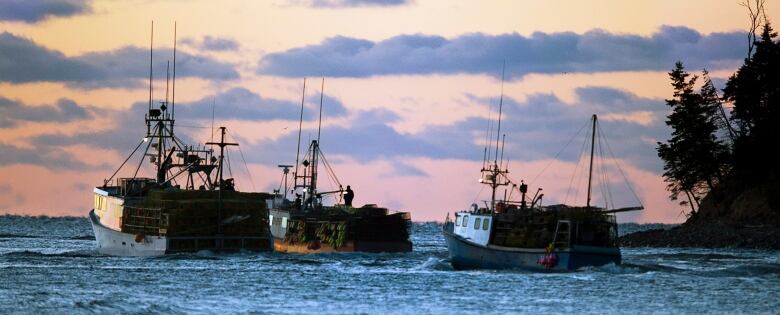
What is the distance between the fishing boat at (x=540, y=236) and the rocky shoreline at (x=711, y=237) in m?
46.4

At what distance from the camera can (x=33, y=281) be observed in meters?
71.9

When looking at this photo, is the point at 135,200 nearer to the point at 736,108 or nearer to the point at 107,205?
the point at 107,205

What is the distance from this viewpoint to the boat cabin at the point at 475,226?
76.4 meters

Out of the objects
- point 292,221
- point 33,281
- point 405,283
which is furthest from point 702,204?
point 33,281

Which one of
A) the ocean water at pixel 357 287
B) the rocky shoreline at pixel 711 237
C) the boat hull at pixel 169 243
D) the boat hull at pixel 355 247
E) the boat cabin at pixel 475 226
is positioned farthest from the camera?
the rocky shoreline at pixel 711 237

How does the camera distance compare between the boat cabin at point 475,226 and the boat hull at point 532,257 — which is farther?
the boat cabin at point 475,226

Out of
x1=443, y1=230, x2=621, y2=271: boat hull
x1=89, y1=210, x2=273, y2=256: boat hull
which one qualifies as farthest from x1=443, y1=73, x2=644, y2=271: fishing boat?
x1=89, y1=210, x2=273, y2=256: boat hull

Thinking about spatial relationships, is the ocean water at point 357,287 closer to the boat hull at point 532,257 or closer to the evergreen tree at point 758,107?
the boat hull at point 532,257

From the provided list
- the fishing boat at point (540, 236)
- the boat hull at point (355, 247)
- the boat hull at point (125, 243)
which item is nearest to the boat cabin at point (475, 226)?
the fishing boat at point (540, 236)

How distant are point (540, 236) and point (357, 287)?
9.39 m

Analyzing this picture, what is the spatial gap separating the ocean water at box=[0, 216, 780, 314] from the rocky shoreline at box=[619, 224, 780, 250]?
2703cm

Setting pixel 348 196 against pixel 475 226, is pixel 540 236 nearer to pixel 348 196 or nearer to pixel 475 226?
pixel 475 226

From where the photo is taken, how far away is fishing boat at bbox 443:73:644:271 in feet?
238

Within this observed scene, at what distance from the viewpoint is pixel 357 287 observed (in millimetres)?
71438
